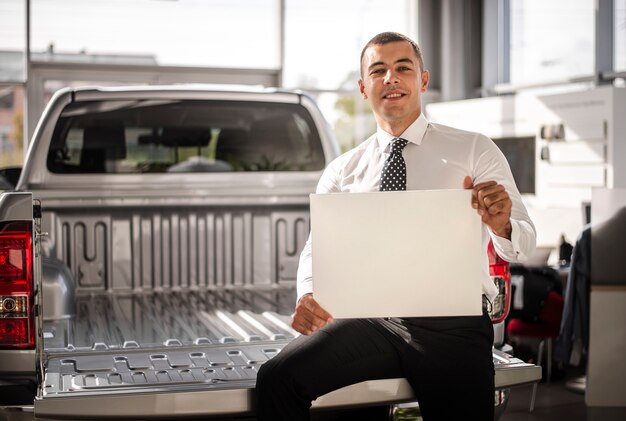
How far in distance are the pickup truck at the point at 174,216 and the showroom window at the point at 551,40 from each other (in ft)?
19.5

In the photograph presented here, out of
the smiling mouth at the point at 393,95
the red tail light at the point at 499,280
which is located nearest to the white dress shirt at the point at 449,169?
the smiling mouth at the point at 393,95

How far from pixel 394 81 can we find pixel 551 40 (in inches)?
322

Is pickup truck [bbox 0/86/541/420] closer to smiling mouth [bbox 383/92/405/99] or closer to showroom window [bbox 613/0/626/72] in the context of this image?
smiling mouth [bbox 383/92/405/99]

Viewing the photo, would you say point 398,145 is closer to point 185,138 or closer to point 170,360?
point 170,360

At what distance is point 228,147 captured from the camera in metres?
4.59

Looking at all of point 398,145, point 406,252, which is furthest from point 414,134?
point 406,252

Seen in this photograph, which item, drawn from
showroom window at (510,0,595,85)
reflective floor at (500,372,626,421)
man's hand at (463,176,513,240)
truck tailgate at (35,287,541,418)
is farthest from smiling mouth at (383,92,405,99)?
showroom window at (510,0,595,85)

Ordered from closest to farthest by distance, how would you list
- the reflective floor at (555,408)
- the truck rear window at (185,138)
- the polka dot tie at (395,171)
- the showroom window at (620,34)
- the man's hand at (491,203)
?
the man's hand at (491,203), the polka dot tie at (395,171), the truck rear window at (185,138), the reflective floor at (555,408), the showroom window at (620,34)

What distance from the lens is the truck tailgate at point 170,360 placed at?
2428 millimetres

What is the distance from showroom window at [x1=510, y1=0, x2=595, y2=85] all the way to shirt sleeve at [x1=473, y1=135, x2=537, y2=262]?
7273 millimetres

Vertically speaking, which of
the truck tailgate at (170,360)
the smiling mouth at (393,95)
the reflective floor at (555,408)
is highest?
the smiling mouth at (393,95)

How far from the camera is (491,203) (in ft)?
7.65

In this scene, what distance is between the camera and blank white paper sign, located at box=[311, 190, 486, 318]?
93.0 inches

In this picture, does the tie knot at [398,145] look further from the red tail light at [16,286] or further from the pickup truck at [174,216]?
the red tail light at [16,286]
